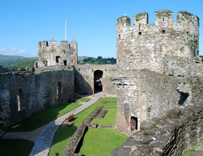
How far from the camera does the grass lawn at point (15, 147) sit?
10.4m

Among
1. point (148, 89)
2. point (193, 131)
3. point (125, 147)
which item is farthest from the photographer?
point (148, 89)

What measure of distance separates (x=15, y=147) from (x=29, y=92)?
23.7 ft

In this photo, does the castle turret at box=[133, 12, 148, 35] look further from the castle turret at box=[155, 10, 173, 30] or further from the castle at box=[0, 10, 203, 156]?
the castle turret at box=[155, 10, 173, 30]

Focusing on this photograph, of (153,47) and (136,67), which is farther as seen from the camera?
(136,67)

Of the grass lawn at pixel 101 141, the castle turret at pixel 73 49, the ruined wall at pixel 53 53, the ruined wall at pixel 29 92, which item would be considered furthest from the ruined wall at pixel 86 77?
the grass lawn at pixel 101 141

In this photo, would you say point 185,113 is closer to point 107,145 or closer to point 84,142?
point 107,145

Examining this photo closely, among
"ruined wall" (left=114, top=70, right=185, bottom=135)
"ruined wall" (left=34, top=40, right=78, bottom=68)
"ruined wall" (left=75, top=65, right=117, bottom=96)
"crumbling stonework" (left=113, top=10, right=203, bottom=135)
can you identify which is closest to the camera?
"ruined wall" (left=114, top=70, right=185, bottom=135)

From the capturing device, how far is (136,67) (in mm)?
11438

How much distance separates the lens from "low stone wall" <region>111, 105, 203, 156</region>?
10.8 ft

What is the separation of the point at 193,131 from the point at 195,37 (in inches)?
322

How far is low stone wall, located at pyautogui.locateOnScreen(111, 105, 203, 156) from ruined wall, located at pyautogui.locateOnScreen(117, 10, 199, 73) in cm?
620

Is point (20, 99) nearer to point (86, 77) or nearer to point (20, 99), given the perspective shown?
point (20, 99)

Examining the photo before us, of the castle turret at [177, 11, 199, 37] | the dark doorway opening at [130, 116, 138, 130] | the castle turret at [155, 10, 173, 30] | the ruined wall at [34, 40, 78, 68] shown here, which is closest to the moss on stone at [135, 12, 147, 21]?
the castle turret at [155, 10, 173, 30]

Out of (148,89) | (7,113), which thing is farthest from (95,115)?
(148,89)
